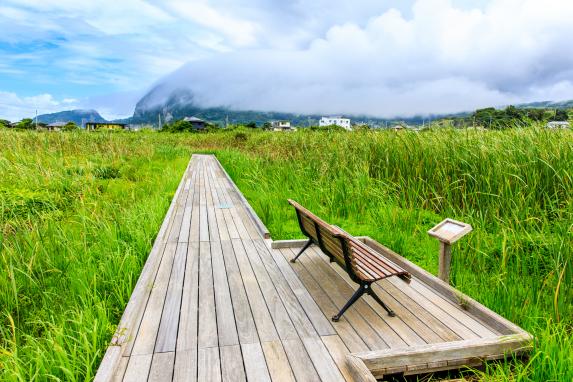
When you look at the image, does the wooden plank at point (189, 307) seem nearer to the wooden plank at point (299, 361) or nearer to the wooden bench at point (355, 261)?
the wooden plank at point (299, 361)

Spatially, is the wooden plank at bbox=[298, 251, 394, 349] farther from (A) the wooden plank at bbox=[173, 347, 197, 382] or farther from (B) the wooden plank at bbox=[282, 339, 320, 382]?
(A) the wooden plank at bbox=[173, 347, 197, 382]

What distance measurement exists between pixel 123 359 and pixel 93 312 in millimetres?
662

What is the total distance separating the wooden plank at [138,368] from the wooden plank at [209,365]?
1.02ft

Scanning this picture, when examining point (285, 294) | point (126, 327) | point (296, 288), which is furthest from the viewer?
point (296, 288)

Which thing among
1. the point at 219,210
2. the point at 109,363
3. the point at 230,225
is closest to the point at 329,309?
the point at 109,363

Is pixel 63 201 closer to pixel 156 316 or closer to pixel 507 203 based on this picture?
pixel 156 316

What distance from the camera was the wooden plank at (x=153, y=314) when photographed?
261 centimetres

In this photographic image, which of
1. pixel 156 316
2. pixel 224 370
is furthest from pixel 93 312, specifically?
pixel 224 370

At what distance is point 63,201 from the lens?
21.2 feet

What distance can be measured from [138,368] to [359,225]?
13.2ft

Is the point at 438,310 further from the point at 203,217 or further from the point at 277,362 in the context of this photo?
the point at 203,217

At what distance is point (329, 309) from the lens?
3.21m

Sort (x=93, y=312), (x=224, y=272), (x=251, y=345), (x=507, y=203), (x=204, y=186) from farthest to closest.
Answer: (x=204, y=186) < (x=507, y=203) < (x=224, y=272) < (x=93, y=312) < (x=251, y=345)

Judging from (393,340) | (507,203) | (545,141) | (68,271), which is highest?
(545,141)
